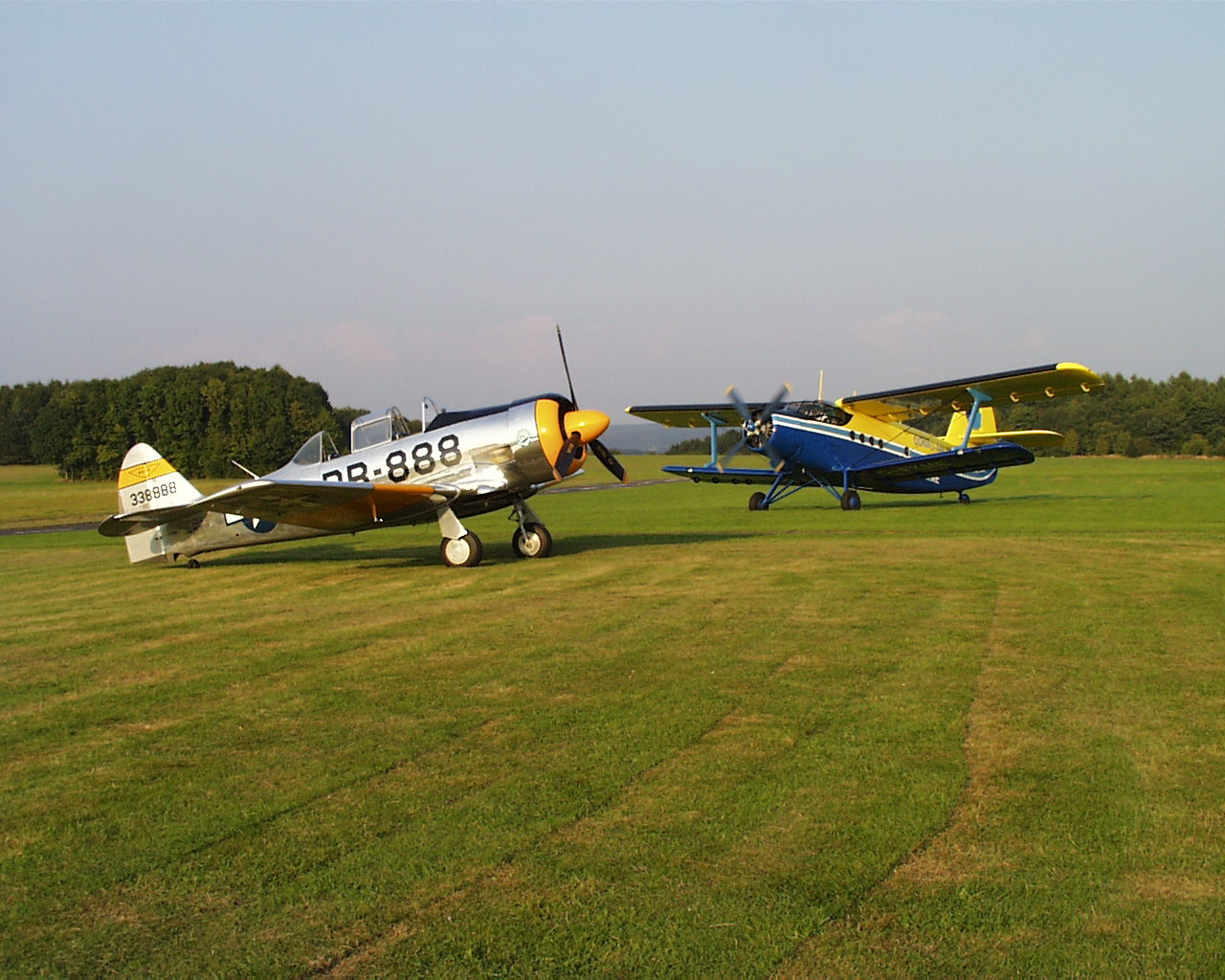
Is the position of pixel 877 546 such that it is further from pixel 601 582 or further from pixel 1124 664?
pixel 1124 664

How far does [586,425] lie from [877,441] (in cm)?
1464

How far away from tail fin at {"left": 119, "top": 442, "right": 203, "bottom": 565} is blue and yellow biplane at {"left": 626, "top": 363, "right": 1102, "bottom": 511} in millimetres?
14134

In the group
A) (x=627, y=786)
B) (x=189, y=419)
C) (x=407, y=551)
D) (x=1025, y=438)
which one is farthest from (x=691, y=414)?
(x=189, y=419)

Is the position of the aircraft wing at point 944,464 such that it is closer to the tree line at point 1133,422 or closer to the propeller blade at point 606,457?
the propeller blade at point 606,457

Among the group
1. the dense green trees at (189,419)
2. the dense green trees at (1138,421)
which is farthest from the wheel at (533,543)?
the dense green trees at (1138,421)

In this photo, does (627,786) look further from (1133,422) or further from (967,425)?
(1133,422)

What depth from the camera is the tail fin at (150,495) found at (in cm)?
1589

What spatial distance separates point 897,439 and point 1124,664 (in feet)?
69.0

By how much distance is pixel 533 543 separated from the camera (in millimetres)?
15133

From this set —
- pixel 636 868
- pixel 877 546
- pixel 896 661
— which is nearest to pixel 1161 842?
pixel 636 868

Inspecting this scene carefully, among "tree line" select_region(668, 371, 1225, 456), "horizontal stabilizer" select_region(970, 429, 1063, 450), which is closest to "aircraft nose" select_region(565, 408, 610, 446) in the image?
"horizontal stabilizer" select_region(970, 429, 1063, 450)

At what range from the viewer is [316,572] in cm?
1409

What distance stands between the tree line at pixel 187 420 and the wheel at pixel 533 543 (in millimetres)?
61412

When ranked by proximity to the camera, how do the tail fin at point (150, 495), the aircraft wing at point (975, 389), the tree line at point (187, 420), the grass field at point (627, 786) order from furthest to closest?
the tree line at point (187, 420)
the aircraft wing at point (975, 389)
the tail fin at point (150, 495)
the grass field at point (627, 786)
